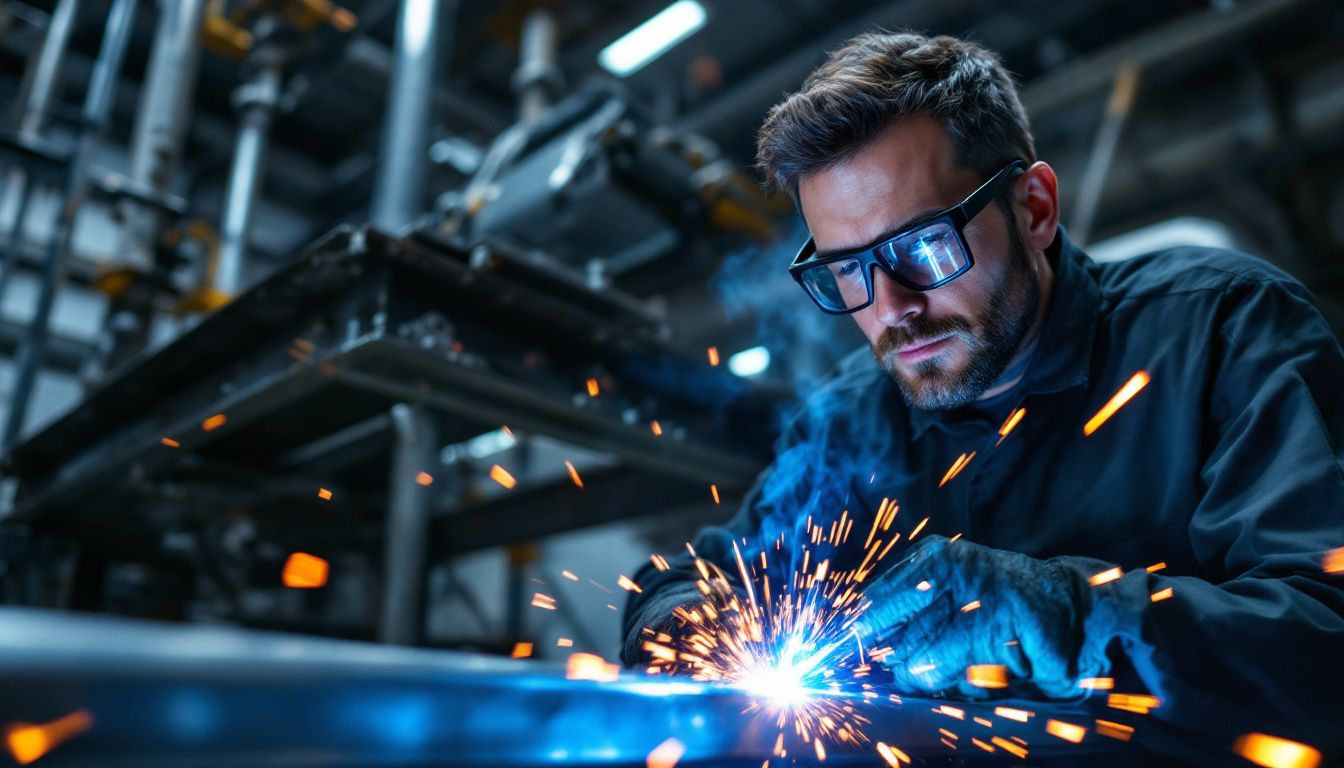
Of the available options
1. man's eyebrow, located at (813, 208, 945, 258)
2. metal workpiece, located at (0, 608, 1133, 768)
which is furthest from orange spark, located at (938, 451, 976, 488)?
metal workpiece, located at (0, 608, 1133, 768)

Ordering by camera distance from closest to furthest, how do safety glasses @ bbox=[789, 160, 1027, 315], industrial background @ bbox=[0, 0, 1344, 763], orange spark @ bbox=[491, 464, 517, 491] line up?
safety glasses @ bbox=[789, 160, 1027, 315]
industrial background @ bbox=[0, 0, 1344, 763]
orange spark @ bbox=[491, 464, 517, 491]

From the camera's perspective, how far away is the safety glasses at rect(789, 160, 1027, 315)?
4.09ft

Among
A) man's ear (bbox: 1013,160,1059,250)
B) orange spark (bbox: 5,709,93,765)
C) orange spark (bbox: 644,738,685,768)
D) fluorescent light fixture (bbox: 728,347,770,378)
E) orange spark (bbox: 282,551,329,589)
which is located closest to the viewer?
orange spark (bbox: 5,709,93,765)

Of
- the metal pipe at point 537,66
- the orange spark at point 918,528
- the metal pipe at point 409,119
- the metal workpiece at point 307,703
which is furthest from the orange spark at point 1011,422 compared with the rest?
the metal pipe at point 537,66

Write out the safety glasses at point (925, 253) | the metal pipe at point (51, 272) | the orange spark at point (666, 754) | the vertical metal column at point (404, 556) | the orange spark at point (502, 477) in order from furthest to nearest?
the vertical metal column at point (404, 556) < the metal pipe at point (51, 272) < the orange spark at point (502, 477) < the safety glasses at point (925, 253) < the orange spark at point (666, 754)

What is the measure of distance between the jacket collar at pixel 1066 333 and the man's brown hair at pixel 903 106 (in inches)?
7.9

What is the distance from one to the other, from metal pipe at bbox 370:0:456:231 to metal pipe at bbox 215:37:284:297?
125cm

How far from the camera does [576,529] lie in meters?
3.17

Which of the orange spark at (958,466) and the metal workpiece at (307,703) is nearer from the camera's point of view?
the metal workpiece at (307,703)

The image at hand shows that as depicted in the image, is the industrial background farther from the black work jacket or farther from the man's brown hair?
the black work jacket

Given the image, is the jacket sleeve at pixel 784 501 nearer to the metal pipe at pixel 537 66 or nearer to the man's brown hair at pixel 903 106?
the man's brown hair at pixel 903 106

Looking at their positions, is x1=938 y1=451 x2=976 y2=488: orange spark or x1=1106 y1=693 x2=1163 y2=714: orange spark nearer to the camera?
x1=1106 y1=693 x2=1163 y2=714: orange spark

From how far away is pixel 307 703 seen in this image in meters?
0.41

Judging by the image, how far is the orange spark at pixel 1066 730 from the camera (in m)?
0.83
